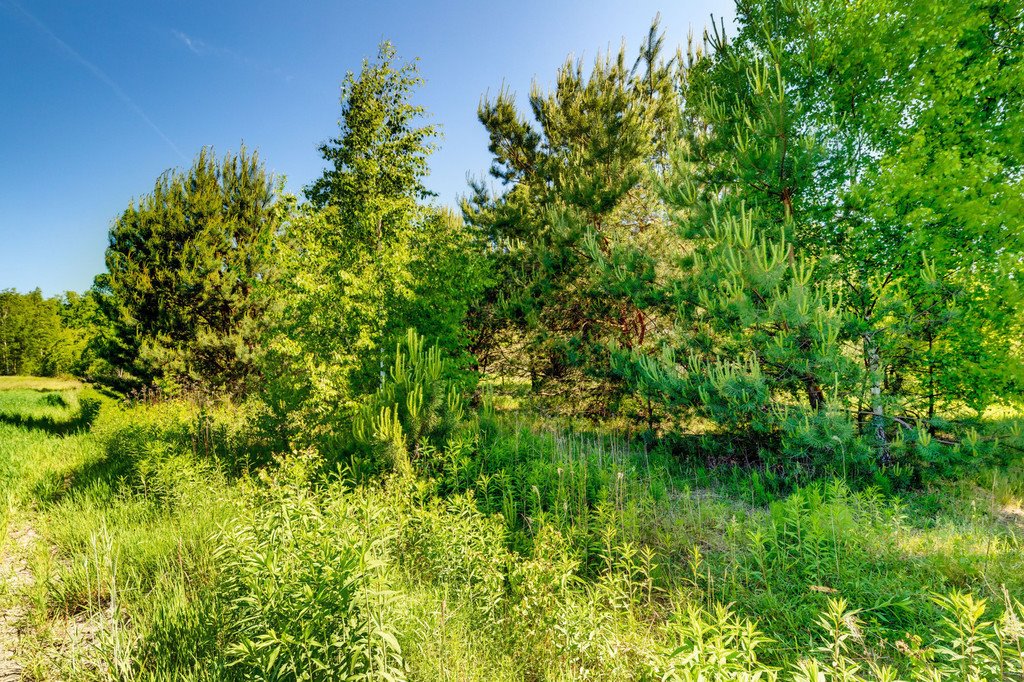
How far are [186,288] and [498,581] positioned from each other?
1230 centimetres

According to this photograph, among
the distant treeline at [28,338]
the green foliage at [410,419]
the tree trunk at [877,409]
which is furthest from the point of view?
the distant treeline at [28,338]

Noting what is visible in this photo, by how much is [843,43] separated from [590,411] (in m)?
7.97

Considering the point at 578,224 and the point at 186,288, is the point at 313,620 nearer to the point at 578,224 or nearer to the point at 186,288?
the point at 578,224

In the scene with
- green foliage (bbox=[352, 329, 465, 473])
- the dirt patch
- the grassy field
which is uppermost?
green foliage (bbox=[352, 329, 465, 473])

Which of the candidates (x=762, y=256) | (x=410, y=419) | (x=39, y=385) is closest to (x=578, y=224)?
(x=762, y=256)

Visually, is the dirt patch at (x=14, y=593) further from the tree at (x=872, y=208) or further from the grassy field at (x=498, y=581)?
the tree at (x=872, y=208)

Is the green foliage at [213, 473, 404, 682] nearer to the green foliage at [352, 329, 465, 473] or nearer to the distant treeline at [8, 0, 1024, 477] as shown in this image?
the green foliage at [352, 329, 465, 473]

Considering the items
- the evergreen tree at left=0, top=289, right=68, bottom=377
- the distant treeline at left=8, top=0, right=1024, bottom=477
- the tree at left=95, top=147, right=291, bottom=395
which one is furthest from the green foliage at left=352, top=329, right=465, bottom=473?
the evergreen tree at left=0, top=289, right=68, bottom=377

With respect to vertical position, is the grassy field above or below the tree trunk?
below

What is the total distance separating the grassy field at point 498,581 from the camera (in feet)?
6.51

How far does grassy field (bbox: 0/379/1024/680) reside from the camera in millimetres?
1985

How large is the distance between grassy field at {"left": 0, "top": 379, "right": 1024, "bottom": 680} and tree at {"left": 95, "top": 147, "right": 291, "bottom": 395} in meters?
5.45

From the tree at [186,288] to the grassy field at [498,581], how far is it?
545cm

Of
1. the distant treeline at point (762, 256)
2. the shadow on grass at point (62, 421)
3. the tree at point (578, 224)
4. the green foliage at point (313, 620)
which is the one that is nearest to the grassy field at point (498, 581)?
the green foliage at point (313, 620)
